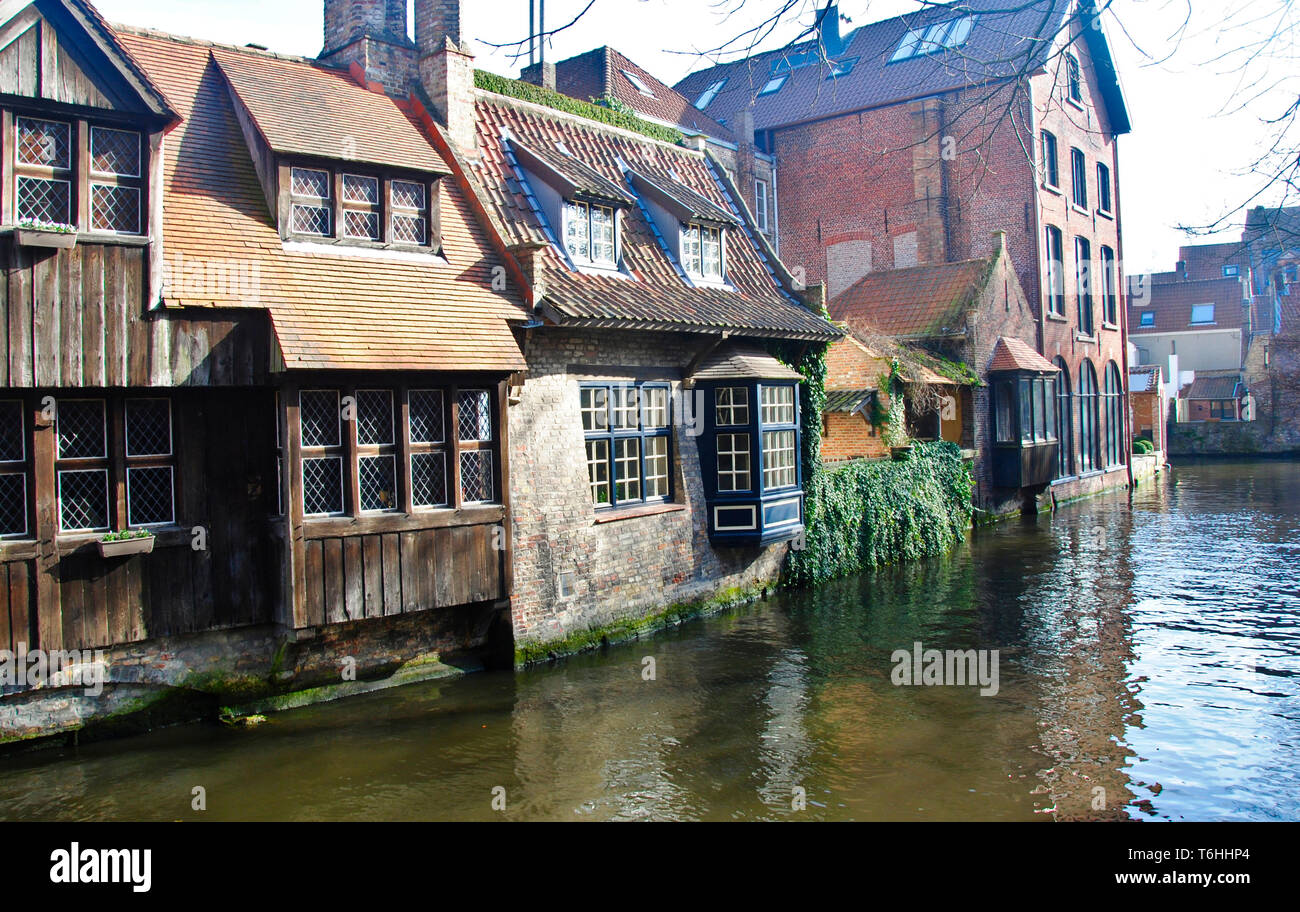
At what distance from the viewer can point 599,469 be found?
13312 millimetres

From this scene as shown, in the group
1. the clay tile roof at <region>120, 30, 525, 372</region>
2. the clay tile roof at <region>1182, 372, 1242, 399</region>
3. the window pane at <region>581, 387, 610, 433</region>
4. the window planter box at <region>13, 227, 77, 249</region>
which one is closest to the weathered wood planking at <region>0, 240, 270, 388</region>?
the window planter box at <region>13, 227, 77, 249</region>

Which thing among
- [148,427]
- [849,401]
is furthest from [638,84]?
[148,427]

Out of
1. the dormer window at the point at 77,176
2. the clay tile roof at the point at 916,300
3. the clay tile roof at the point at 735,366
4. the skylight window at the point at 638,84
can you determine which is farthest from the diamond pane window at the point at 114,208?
the skylight window at the point at 638,84

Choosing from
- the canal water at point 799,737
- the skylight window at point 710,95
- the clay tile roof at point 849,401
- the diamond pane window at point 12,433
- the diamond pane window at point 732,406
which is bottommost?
the canal water at point 799,737

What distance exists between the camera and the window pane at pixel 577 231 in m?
13.7

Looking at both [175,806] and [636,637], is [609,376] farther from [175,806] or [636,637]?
[175,806]

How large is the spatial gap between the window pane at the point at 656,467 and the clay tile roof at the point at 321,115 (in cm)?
472

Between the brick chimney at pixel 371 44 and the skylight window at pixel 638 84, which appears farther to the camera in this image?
the skylight window at pixel 638 84

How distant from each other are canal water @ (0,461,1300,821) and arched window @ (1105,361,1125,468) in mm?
19068

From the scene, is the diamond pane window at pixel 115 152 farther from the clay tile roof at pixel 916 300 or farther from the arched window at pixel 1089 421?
the arched window at pixel 1089 421

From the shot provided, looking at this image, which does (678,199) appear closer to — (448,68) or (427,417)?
Answer: (448,68)

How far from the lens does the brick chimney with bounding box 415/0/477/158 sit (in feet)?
43.2

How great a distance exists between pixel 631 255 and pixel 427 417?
4.99m

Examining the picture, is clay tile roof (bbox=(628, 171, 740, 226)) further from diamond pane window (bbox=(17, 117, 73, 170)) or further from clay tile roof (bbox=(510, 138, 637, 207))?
diamond pane window (bbox=(17, 117, 73, 170))
